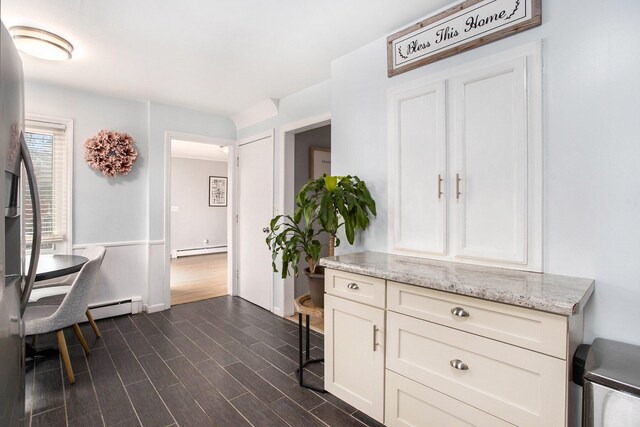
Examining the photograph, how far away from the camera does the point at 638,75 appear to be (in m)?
1.34

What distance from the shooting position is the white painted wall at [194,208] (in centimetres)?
744

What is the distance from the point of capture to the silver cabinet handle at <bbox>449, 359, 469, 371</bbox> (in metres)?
1.39

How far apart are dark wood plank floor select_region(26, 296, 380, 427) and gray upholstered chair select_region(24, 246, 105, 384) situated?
10.1 inches

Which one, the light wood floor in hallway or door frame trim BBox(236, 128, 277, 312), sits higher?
door frame trim BBox(236, 128, 277, 312)

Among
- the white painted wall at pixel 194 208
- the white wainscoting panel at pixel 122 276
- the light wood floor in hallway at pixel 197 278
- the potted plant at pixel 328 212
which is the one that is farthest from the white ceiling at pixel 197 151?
the potted plant at pixel 328 212

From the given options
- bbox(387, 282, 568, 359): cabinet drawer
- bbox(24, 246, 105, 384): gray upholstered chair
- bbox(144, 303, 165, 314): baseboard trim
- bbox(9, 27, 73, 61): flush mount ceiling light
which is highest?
bbox(9, 27, 73, 61): flush mount ceiling light

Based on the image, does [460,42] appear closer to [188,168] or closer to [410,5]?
[410,5]

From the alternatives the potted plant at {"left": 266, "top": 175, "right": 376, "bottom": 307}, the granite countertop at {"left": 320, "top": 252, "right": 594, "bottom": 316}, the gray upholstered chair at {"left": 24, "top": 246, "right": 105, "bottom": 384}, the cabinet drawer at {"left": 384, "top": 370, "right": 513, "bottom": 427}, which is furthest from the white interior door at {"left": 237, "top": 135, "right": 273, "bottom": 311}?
the cabinet drawer at {"left": 384, "top": 370, "right": 513, "bottom": 427}

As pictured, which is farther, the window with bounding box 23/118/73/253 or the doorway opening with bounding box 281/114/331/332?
the doorway opening with bounding box 281/114/331/332

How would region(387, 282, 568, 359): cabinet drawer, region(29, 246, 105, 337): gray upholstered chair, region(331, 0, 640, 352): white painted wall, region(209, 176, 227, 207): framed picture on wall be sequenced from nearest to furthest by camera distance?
region(387, 282, 568, 359): cabinet drawer
region(331, 0, 640, 352): white painted wall
region(29, 246, 105, 337): gray upholstered chair
region(209, 176, 227, 207): framed picture on wall

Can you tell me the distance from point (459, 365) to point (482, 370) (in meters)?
0.09

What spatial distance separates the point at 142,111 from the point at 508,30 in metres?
3.65

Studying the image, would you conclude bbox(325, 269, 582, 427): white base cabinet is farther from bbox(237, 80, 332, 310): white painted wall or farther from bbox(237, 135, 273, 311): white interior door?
bbox(237, 135, 273, 311): white interior door

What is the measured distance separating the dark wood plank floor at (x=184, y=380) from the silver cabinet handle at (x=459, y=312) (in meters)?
0.92
